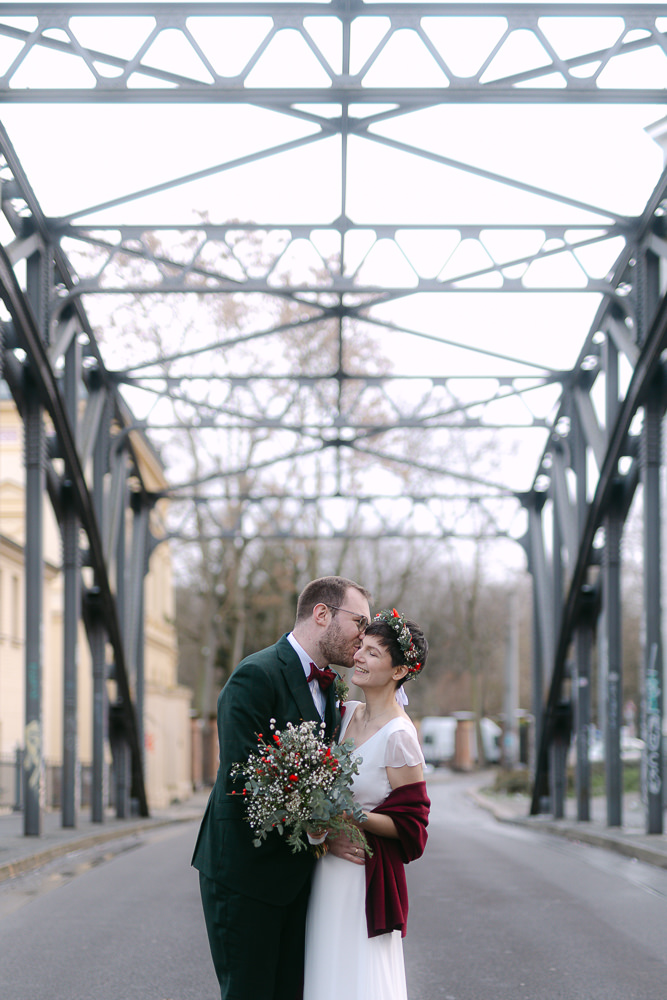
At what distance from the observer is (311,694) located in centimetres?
467

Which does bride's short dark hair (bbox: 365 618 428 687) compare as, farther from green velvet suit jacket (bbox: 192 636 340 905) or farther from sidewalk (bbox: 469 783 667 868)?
sidewalk (bbox: 469 783 667 868)

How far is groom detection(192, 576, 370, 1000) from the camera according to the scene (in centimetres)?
441

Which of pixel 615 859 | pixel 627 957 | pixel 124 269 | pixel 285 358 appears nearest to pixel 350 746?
pixel 627 957

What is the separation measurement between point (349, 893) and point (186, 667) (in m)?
66.0

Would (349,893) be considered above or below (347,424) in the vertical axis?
below

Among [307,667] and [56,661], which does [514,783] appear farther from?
[307,667]

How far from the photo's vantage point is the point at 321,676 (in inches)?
187

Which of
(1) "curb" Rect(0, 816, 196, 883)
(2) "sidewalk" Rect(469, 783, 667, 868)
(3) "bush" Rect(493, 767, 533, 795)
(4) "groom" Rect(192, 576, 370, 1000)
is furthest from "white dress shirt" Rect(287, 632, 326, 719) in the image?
(3) "bush" Rect(493, 767, 533, 795)

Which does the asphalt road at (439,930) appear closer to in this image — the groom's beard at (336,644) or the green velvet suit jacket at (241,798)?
the green velvet suit jacket at (241,798)

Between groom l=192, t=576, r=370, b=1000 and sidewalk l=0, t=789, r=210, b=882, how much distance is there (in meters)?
8.64

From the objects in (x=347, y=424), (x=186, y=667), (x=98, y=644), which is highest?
(x=347, y=424)

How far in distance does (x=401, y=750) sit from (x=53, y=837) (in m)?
12.9

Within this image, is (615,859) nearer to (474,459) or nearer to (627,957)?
(627,957)

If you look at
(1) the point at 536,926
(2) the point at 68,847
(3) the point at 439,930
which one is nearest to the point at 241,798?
(3) the point at 439,930
